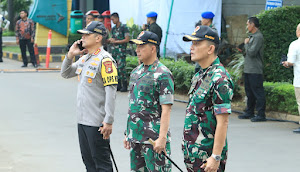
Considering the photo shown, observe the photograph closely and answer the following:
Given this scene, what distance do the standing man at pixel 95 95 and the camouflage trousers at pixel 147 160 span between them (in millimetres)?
502

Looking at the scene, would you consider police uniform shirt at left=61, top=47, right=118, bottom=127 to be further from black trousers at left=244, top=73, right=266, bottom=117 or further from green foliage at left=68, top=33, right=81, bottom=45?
green foliage at left=68, top=33, right=81, bottom=45

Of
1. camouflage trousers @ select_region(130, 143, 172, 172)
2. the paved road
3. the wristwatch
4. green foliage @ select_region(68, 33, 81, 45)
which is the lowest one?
the paved road

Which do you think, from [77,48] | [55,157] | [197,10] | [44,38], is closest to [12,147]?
[55,157]

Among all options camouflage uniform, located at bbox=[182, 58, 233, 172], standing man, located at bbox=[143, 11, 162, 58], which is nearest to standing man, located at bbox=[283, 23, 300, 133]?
standing man, located at bbox=[143, 11, 162, 58]

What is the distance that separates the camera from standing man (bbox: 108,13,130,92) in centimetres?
1345

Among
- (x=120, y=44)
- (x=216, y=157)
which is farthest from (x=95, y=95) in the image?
(x=120, y=44)

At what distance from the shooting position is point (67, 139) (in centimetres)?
884

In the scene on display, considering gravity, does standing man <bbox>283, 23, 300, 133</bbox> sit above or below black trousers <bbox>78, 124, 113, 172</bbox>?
above

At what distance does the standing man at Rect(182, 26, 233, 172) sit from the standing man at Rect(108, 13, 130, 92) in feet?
30.1

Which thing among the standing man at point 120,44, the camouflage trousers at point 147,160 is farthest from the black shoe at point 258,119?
the camouflage trousers at point 147,160

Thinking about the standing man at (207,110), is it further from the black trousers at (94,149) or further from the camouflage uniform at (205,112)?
the black trousers at (94,149)

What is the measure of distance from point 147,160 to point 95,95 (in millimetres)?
983

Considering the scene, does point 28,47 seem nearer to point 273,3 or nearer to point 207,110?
point 273,3

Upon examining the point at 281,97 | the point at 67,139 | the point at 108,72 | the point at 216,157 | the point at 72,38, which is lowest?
the point at 67,139
